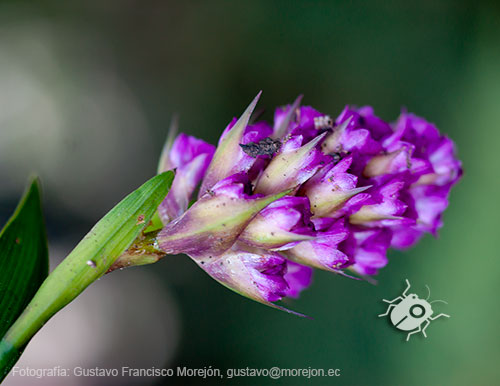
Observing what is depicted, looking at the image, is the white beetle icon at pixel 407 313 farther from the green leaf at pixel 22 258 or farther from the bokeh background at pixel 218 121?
the bokeh background at pixel 218 121

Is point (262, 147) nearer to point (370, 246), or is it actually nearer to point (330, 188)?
point (330, 188)

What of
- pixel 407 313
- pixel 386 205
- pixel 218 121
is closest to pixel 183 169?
pixel 386 205

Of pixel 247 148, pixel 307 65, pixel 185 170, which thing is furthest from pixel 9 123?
pixel 247 148

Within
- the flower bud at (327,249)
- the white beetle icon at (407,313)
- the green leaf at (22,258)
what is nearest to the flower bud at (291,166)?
the flower bud at (327,249)

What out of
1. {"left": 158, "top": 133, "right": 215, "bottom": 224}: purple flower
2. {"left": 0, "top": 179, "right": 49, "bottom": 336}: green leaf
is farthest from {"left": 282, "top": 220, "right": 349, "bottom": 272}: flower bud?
{"left": 0, "top": 179, "right": 49, "bottom": 336}: green leaf

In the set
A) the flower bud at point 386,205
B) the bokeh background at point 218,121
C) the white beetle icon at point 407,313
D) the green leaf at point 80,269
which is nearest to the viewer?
the green leaf at point 80,269
